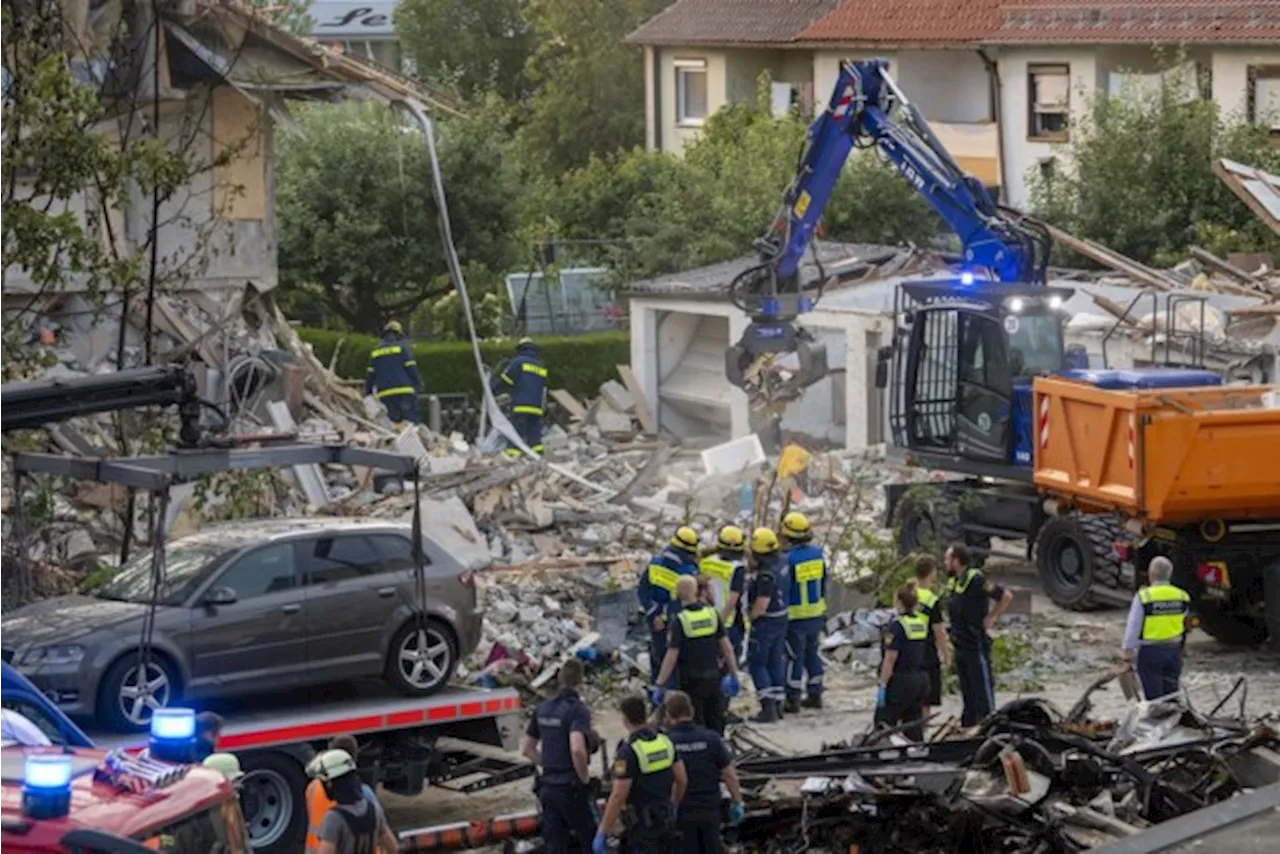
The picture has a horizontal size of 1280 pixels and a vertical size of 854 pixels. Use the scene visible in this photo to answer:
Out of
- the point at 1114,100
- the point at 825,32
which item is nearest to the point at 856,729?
the point at 1114,100

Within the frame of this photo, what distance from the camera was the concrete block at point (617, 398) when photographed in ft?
130

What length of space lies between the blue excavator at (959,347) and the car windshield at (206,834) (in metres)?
14.6

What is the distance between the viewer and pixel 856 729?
1945 centimetres

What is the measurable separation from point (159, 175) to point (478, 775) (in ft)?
17.5

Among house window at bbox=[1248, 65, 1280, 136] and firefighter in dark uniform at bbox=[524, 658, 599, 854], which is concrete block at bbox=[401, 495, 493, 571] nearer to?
firefighter in dark uniform at bbox=[524, 658, 599, 854]

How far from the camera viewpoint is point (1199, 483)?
21391mm

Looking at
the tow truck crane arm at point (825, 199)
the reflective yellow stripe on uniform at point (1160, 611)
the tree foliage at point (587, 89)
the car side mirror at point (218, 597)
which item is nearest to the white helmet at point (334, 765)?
the car side mirror at point (218, 597)

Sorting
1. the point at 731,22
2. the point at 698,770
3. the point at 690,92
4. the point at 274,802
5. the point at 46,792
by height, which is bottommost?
the point at 274,802

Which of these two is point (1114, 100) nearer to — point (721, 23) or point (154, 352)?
point (721, 23)

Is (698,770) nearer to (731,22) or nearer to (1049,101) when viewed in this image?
(1049,101)

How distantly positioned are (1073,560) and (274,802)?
10.5 m

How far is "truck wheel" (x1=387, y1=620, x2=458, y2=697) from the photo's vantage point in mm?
17016

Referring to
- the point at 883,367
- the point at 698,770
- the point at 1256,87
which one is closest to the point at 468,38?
the point at 1256,87

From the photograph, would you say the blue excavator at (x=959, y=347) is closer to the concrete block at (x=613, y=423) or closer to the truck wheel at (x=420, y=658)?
the truck wheel at (x=420, y=658)
